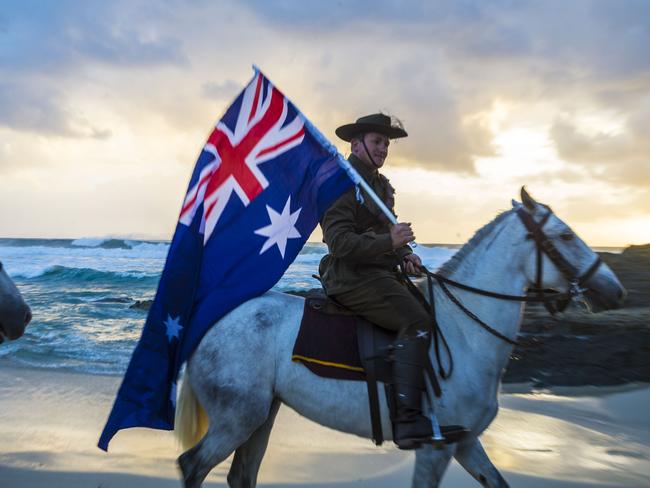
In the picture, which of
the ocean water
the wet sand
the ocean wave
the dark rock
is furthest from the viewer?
the ocean wave

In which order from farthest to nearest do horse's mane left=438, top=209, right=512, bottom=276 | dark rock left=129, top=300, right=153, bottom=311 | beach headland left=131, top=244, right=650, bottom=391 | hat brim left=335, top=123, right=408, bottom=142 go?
1. dark rock left=129, top=300, right=153, bottom=311
2. beach headland left=131, top=244, right=650, bottom=391
3. hat brim left=335, top=123, right=408, bottom=142
4. horse's mane left=438, top=209, right=512, bottom=276

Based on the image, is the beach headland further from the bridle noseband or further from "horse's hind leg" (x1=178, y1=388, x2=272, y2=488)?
"horse's hind leg" (x1=178, y1=388, x2=272, y2=488)

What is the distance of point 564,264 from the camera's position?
404 centimetres

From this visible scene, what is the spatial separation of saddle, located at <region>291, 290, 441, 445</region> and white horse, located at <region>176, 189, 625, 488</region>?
58 millimetres

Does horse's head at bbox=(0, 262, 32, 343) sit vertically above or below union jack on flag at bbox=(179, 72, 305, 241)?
below

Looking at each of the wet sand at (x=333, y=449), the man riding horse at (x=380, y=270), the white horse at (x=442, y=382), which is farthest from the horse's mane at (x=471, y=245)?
the wet sand at (x=333, y=449)

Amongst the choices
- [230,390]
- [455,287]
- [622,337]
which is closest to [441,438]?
[455,287]

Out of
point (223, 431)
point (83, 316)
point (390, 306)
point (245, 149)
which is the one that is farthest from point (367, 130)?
point (83, 316)

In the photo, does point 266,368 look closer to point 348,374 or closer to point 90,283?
point 348,374

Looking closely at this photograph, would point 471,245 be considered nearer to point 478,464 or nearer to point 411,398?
point 411,398

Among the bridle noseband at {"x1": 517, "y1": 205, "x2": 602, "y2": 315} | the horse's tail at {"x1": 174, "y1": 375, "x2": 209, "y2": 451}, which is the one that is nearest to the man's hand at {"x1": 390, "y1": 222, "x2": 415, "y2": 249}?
the bridle noseband at {"x1": 517, "y1": 205, "x2": 602, "y2": 315}

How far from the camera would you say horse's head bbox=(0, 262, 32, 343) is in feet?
11.7

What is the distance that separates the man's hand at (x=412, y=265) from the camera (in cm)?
431

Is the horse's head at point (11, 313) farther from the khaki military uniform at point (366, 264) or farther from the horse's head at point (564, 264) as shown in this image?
the horse's head at point (564, 264)
